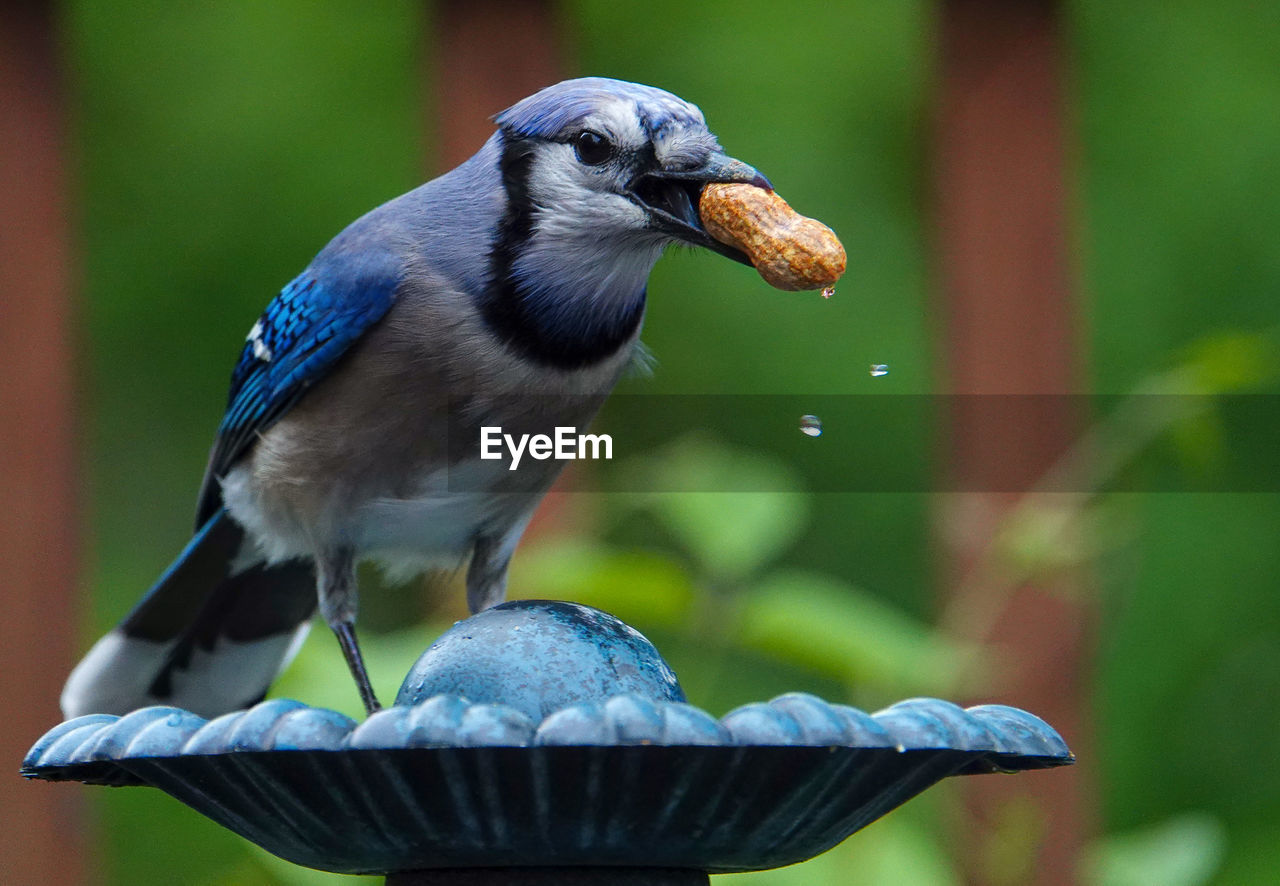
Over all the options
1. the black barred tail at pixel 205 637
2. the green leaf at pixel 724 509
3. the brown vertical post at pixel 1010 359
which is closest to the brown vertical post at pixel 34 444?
the black barred tail at pixel 205 637

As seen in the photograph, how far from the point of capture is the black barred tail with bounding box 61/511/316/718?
5.94 ft

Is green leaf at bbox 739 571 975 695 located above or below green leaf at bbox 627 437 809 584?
below

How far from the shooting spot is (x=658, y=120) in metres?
1.45

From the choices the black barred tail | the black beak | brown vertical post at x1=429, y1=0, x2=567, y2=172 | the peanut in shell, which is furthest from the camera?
brown vertical post at x1=429, y1=0, x2=567, y2=172

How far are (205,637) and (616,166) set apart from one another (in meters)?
0.82

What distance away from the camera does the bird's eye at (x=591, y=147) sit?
1.49 m

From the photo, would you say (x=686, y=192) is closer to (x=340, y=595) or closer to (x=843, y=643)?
(x=340, y=595)

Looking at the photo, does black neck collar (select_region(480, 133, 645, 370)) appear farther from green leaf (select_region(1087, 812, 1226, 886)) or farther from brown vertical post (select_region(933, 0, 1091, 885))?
green leaf (select_region(1087, 812, 1226, 886))

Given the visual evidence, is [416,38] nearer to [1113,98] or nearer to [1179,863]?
[1113,98]

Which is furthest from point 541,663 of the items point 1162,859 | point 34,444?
point 34,444

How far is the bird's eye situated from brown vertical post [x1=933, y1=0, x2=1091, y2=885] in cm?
102

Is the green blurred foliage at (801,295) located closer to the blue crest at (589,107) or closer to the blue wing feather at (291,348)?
the blue wing feather at (291,348)

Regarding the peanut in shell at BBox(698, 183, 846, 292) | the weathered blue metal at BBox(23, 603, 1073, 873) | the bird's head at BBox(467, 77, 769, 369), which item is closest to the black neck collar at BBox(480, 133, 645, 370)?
the bird's head at BBox(467, 77, 769, 369)

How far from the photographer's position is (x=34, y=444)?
2.41 m
